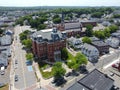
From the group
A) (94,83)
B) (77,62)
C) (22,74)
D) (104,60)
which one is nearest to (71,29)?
(104,60)

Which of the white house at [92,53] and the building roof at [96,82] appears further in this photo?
the white house at [92,53]

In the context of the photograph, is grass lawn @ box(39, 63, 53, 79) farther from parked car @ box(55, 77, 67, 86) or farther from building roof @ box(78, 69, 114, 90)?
building roof @ box(78, 69, 114, 90)

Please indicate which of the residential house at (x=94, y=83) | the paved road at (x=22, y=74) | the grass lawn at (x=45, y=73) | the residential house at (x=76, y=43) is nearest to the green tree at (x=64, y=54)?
the grass lawn at (x=45, y=73)

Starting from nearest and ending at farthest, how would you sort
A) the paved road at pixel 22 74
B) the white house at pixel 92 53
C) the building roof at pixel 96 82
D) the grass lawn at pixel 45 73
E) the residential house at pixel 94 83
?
the residential house at pixel 94 83 → the building roof at pixel 96 82 → the paved road at pixel 22 74 → the grass lawn at pixel 45 73 → the white house at pixel 92 53

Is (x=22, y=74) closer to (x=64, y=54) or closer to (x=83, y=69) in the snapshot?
(x=64, y=54)

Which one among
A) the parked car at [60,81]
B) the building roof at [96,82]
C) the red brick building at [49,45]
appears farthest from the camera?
the red brick building at [49,45]

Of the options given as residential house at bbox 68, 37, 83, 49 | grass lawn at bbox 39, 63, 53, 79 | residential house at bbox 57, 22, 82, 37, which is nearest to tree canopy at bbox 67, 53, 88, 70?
grass lawn at bbox 39, 63, 53, 79

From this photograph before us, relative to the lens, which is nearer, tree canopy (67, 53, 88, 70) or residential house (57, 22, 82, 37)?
tree canopy (67, 53, 88, 70)

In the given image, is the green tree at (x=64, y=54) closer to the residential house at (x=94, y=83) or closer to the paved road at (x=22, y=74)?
the paved road at (x=22, y=74)

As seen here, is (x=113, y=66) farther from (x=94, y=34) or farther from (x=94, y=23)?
(x=94, y=23)
